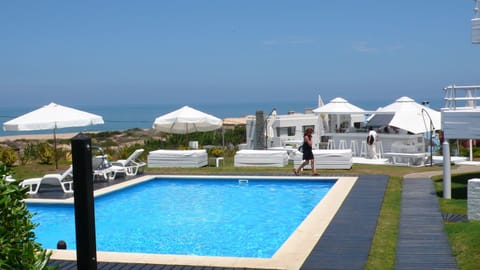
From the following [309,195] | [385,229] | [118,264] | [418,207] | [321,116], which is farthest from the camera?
[321,116]

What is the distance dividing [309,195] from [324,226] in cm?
466

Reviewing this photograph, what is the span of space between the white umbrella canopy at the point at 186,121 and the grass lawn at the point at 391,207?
158cm

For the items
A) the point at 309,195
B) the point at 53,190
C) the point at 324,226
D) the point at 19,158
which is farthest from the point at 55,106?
the point at 324,226

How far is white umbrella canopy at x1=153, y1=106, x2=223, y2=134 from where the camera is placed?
19.1m

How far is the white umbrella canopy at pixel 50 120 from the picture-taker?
1517 centimetres

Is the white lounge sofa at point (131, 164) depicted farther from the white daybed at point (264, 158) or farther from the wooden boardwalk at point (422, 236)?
the wooden boardwalk at point (422, 236)

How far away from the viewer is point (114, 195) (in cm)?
1397

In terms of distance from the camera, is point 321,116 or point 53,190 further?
point 321,116

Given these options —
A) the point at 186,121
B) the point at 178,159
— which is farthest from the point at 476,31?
the point at 178,159

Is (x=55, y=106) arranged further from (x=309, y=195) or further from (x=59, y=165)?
(x=309, y=195)

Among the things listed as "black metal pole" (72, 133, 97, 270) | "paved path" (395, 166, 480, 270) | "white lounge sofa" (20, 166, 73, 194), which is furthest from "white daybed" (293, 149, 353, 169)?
"black metal pole" (72, 133, 97, 270)

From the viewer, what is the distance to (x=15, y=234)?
2.98m

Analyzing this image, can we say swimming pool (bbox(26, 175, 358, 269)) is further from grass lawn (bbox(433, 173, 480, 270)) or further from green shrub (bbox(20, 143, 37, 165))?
green shrub (bbox(20, 143, 37, 165))

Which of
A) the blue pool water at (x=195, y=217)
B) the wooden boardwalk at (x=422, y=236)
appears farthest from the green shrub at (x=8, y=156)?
the wooden boardwalk at (x=422, y=236)
